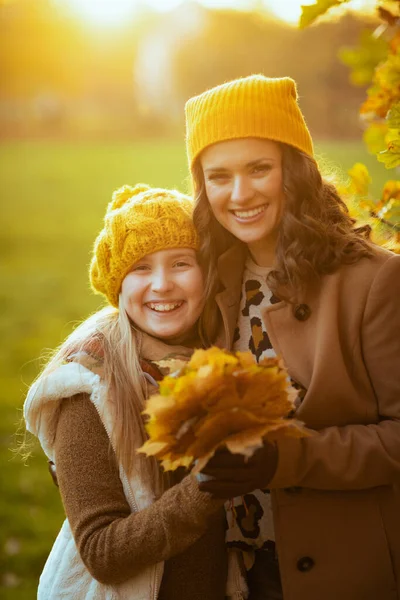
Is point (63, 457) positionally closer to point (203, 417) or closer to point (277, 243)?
point (203, 417)

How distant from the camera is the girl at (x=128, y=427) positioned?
2355 millimetres

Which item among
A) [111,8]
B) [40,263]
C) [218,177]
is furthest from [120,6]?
[218,177]

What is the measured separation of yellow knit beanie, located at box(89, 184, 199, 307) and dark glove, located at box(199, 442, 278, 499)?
3.17ft

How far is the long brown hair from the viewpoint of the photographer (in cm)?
255

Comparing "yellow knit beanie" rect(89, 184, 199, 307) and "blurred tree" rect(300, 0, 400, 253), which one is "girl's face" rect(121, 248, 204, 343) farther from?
"blurred tree" rect(300, 0, 400, 253)

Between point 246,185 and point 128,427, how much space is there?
3.26 ft

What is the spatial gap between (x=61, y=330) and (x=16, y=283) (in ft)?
9.11

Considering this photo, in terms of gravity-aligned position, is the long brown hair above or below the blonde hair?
above

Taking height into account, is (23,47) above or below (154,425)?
above

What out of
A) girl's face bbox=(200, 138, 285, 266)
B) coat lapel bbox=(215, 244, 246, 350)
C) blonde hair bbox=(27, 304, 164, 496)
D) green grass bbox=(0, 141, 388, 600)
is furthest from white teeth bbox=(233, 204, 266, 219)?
green grass bbox=(0, 141, 388, 600)

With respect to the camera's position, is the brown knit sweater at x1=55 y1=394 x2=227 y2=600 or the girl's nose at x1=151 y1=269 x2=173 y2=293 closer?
the brown knit sweater at x1=55 y1=394 x2=227 y2=600

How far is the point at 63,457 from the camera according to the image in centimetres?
253

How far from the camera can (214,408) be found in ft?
5.85

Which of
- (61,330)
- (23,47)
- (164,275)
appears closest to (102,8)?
(23,47)
